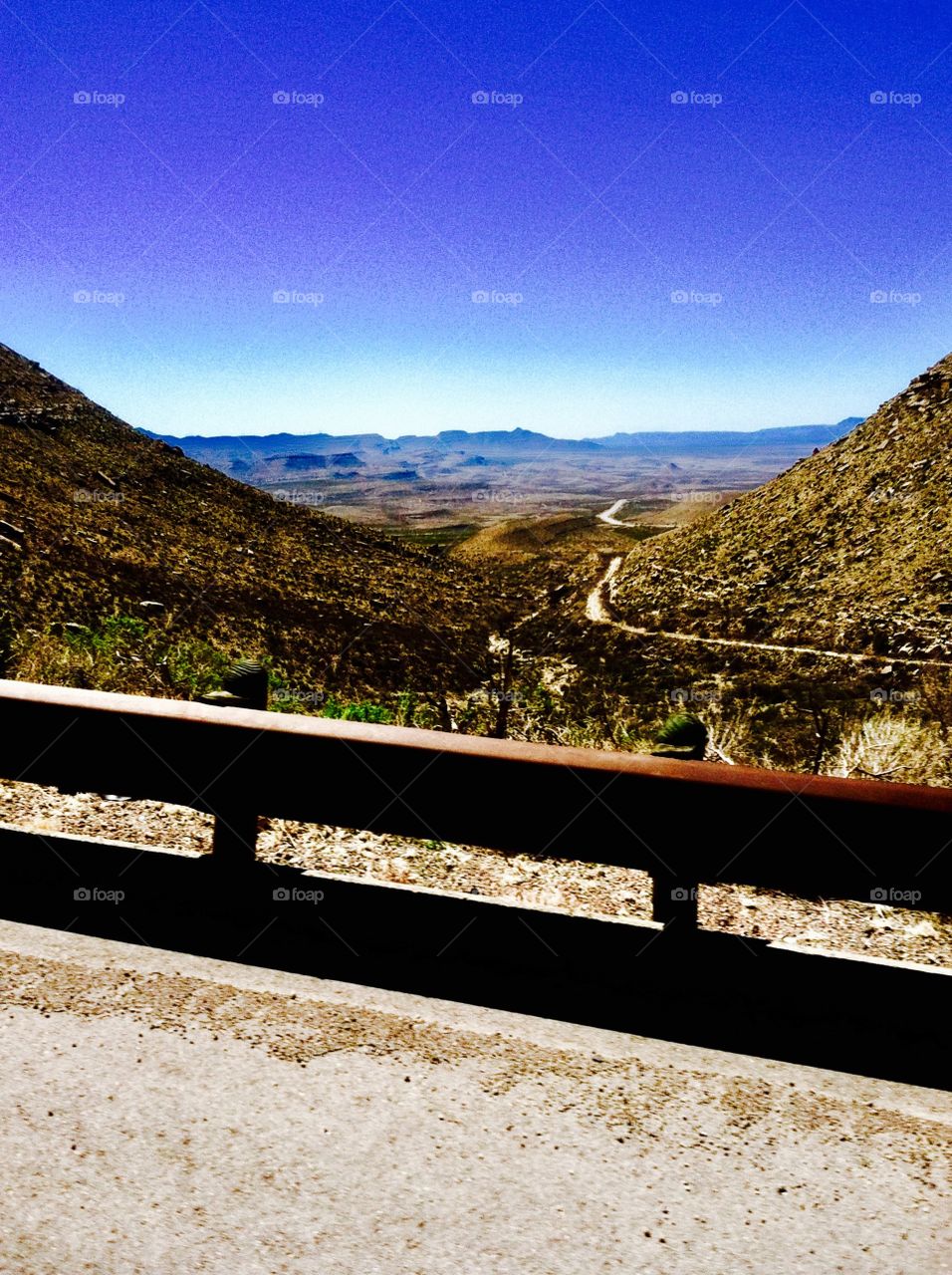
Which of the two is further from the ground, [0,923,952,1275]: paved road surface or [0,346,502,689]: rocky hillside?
[0,346,502,689]: rocky hillside

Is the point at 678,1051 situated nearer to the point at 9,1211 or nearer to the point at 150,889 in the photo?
the point at 9,1211

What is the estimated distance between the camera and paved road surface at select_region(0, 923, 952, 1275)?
6.79ft

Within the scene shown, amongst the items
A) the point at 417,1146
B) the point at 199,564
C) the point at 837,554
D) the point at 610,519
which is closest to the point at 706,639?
the point at 837,554

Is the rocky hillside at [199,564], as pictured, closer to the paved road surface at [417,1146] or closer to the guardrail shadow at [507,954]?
the guardrail shadow at [507,954]

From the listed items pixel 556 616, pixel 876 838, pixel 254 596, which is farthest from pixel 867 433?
pixel 876 838

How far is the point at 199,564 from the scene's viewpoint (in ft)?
98.6

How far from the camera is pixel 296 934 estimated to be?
3561 mm

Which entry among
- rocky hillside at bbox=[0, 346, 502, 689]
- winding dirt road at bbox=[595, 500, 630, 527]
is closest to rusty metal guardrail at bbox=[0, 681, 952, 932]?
rocky hillside at bbox=[0, 346, 502, 689]

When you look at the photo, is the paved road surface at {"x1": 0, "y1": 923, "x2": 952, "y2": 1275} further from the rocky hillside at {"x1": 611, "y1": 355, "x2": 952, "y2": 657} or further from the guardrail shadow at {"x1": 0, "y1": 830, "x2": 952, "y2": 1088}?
the rocky hillside at {"x1": 611, "y1": 355, "x2": 952, "y2": 657}

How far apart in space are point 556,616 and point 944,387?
65.2 feet

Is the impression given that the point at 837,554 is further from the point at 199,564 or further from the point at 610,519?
the point at 610,519

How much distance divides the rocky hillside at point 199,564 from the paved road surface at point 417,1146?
496cm

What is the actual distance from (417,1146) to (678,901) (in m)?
1.16

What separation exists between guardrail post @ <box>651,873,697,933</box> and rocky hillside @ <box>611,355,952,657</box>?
26084 mm
